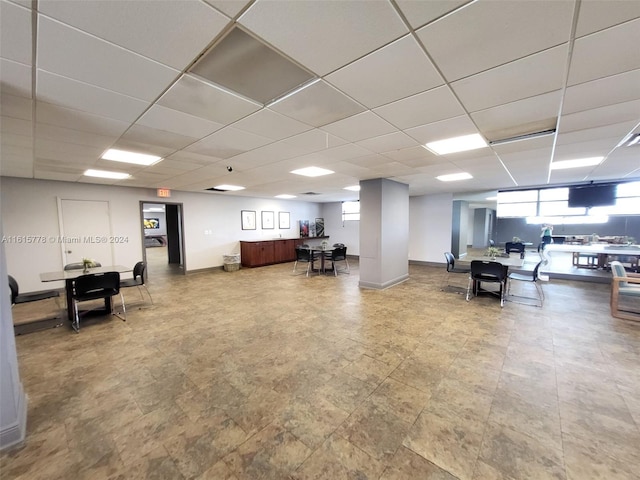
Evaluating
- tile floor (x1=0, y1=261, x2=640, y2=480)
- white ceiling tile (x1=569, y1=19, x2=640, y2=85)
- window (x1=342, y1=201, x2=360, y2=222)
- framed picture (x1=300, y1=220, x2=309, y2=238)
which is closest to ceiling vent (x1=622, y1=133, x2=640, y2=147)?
white ceiling tile (x1=569, y1=19, x2=640, y2=85)

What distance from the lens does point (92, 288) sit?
383cm

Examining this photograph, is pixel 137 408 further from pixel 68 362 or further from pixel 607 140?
pixel 607 140

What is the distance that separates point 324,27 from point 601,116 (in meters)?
2.90

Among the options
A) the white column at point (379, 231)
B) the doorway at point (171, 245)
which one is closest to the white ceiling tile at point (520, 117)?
the white column at point (379, 231)

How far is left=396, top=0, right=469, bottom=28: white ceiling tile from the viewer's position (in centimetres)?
120

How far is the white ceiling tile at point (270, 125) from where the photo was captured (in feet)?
7.86

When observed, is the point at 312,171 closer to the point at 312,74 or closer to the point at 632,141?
the point at 312,74

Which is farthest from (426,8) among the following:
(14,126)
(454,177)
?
(454,177)

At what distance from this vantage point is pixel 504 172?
5117 millimetres

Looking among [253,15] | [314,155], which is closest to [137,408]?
[253,15]

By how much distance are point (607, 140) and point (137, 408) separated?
5.88 meters

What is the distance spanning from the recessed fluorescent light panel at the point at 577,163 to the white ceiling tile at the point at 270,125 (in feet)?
15.2

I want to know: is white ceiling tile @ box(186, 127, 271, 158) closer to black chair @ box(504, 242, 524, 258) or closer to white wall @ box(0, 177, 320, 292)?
white wall @ box(0, 177, 320, 292)

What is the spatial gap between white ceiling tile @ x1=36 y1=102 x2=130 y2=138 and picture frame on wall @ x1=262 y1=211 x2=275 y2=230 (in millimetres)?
7070
